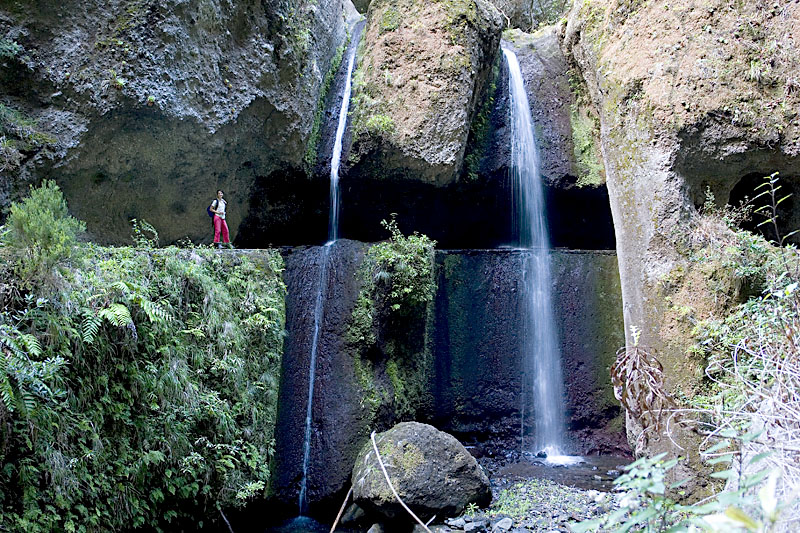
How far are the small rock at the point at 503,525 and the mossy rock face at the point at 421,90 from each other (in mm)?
5455

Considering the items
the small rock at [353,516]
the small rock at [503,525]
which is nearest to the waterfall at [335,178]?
the small rock at [353,516]

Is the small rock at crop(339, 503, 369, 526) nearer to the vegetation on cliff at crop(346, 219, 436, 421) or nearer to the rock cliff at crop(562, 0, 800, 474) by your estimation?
the vegetation on cliff at crop(346, 219, 436, 421)

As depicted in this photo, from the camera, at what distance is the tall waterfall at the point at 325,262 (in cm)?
704

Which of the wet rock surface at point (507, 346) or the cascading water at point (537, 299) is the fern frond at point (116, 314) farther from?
the cascading water at point (537, 299)

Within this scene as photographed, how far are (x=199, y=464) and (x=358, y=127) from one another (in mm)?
6108

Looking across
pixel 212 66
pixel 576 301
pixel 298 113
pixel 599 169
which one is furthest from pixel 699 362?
pixel 212 66

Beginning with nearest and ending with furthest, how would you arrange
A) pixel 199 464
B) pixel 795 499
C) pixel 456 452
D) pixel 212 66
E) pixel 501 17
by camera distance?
pixel 795 499 < pixel 199 464 < pixel 456 452 < pixel 212 66 < pixel 501 17

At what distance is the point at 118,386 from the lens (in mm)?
4859

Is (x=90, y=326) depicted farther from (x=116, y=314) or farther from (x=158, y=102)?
(x=158, y=102)

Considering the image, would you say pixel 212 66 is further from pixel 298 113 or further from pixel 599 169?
pixel 599 169

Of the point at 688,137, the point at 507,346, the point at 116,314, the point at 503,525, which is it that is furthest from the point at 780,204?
the point at 116,314

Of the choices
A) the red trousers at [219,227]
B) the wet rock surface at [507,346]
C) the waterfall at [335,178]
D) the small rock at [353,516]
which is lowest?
the small rock at [353,516]

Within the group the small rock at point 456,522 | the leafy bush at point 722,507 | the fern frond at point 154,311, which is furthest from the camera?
the small rock at point 456,522

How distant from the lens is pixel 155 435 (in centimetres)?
508
